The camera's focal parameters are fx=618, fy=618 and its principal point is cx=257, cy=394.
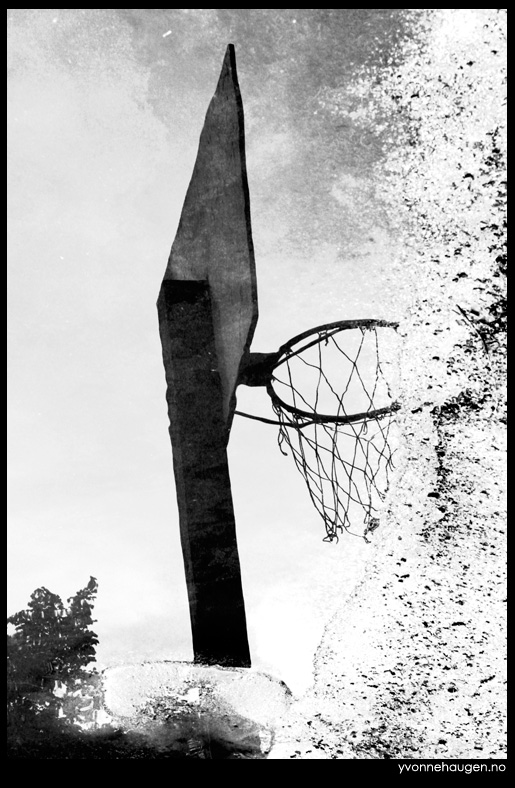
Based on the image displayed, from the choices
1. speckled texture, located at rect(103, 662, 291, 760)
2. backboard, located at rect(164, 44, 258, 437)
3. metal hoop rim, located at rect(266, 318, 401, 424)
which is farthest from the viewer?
metal hoop rim, located at rect(266, 318, 401, 424)

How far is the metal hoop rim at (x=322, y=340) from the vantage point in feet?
5.14

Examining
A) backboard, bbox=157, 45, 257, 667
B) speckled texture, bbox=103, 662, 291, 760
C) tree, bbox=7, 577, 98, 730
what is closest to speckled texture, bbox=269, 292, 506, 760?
speckled texture, bbox=103, 662, 291, 760

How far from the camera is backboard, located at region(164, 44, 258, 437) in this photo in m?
1.27

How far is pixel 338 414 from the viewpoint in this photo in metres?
1.76

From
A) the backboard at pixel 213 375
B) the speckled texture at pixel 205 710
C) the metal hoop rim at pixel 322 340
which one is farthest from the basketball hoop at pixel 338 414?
the speckled texture at pixel 205 710

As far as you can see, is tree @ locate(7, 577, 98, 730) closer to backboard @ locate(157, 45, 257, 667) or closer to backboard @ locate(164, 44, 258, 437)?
backboard @ locate(157, 45, 257, 667)

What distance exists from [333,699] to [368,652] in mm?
134

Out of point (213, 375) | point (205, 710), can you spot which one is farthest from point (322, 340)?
point (205, 710)

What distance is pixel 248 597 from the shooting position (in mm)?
1917

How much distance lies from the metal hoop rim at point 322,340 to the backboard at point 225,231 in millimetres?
217

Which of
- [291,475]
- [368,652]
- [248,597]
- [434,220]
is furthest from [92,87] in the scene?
[368,652]

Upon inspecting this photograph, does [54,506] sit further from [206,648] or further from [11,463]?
[206,648]

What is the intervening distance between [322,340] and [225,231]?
1.45 ft

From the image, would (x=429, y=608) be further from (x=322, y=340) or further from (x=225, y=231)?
(x=225, y=231)
